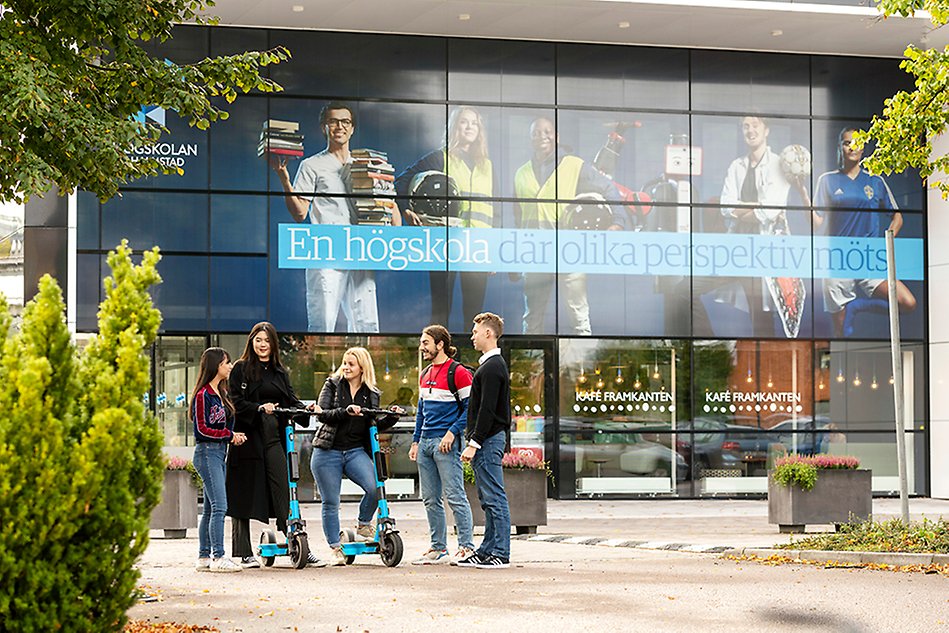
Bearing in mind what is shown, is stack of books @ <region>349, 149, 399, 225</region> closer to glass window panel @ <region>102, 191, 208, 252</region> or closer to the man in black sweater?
glass window panel @ <region>102, 191, 208, 252</region>

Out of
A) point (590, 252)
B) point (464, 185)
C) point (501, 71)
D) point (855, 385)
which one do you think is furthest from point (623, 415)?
point (501, 71)

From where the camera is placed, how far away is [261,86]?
12367 mm

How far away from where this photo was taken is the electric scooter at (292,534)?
38.7ft

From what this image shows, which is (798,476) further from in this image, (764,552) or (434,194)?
(434,194)

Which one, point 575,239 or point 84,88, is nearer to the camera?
point 84,88

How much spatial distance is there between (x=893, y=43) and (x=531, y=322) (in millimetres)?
8194

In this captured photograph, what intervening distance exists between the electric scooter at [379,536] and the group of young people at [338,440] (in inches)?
4.3

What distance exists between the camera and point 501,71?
25625 millimetres

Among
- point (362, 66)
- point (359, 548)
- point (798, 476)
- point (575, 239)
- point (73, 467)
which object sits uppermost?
point (362, 66)

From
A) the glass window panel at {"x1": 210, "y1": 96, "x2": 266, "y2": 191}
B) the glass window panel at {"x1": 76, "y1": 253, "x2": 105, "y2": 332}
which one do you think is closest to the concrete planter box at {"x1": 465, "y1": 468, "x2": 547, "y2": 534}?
the glass window panel at {"x1": 210, "y1": 96, "x2": 266, "y2": 191}

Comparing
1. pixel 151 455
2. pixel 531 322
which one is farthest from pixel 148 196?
pixel 151 455

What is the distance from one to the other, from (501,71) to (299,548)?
15232 mm

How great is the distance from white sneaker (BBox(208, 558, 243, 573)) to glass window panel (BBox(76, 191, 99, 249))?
42.9 ft

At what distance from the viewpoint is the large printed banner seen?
2453 cm
